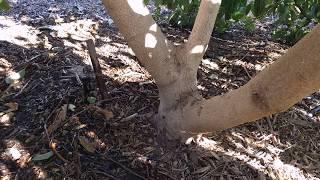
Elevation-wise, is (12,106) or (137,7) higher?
(137,7)

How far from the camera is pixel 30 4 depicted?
11.3ft

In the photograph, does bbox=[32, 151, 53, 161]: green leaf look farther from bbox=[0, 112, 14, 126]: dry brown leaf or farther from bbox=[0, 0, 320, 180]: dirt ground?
bbox=[0, 112, 14, 126]: dry brown leaf

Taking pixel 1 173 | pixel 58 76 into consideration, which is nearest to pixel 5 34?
pixel 58 76

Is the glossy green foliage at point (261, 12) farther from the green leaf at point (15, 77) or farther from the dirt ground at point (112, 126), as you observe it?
the green leaf at point (15, 77)

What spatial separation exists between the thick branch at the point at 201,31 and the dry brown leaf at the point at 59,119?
65cm

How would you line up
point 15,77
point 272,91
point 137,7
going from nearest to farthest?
point 272,91
point 137,7
point 15,77

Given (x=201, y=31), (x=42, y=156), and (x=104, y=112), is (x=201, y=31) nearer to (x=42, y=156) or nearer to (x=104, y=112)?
(x=104, y=112)

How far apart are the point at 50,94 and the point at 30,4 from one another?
152cm

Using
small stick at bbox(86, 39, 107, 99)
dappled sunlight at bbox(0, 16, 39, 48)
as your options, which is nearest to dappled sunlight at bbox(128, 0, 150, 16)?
small stick at bbox(86, 39, 107, 99)

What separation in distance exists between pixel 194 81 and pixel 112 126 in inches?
17.5

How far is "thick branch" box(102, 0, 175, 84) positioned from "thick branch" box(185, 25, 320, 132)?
0.25 metres

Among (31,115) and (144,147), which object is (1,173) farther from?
(144,147)

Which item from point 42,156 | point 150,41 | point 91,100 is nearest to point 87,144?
point 42,156

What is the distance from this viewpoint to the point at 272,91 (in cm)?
141
